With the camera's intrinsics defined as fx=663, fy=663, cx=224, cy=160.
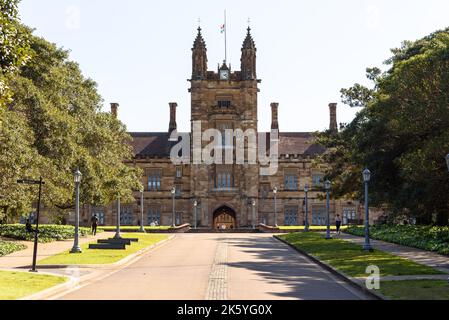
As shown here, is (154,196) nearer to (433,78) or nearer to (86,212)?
(86,212)

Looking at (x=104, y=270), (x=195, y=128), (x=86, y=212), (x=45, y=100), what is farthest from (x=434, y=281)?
(x=86, y=212)

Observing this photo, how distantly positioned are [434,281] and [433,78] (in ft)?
52.7

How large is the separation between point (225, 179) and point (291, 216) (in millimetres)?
9304

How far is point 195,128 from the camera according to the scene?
7506 centimetres

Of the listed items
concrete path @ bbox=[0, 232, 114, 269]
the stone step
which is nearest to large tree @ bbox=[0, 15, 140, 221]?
concrete path @ bbox=[0, 232, 114, 269]

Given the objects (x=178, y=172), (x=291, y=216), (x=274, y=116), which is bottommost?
(x=291, y=216)

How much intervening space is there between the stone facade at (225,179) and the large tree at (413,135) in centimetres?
2855

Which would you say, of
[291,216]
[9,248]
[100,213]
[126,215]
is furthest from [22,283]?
[291,216]

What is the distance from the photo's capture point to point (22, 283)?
58.5ft

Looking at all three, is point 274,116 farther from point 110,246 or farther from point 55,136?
point 110,246

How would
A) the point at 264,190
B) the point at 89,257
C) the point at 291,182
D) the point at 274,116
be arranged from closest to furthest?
1. the point at 89,257
2. the point at 264,190
3. the point at 291,182
4. the point at 274,116

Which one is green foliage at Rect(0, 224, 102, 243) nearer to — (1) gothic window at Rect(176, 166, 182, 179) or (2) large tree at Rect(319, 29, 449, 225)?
(2) large tree at Rect(319, 29, 449, 225)

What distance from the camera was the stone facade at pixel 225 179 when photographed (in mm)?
74438
